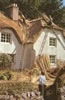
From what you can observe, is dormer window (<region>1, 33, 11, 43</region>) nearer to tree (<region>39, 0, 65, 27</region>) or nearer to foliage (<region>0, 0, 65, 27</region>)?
foliage (<region>0, 0, 65, 27</region>)

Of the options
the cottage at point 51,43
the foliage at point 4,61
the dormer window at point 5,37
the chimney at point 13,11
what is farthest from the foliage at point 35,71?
the chimney at point 13,11

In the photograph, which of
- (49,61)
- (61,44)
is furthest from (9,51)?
(61,44)

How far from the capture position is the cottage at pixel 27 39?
30.8m

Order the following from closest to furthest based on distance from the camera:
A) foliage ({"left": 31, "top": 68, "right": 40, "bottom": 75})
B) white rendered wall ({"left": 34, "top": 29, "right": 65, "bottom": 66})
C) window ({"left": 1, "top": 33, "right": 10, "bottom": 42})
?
1. foliage ({"left": 31, "top": 68, "right": 40, "bottom": 75})
2. window ({"left": 1, "top": 33, "right": 10, "bottom": 42})
3. white rendered wall ({"left": 34, "top": 29, "right": 65, "bottom": 66})

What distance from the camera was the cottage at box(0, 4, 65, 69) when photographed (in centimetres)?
3081

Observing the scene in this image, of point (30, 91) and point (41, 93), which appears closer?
point (30, 91)

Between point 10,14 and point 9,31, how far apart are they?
374 centimetres

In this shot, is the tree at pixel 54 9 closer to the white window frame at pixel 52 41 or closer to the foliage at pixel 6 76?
the white window frame at pixel 52 41

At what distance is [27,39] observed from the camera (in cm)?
3241

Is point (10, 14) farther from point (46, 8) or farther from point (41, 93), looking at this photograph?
point (41, 93)

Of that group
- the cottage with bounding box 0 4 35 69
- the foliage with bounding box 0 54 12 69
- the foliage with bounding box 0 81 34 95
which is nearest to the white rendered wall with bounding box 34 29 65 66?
the cottage with bounding box 0 4 35 69

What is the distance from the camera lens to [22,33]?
3291 cm

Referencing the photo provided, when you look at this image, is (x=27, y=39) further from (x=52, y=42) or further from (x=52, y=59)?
(x=52, y=59)

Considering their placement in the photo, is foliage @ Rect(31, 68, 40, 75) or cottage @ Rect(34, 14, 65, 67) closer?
foliage @ Rect(31, 68, 40, 75)
